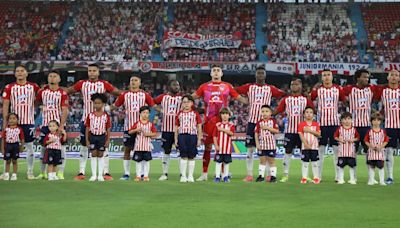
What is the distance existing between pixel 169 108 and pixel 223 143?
154 cm

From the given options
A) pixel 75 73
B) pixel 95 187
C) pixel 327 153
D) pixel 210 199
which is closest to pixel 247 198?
pixel 210 199

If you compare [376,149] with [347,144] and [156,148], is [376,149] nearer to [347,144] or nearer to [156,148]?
[347,144]

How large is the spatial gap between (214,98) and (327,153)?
52.9ft

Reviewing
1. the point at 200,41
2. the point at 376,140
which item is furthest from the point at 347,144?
the point at 200,41

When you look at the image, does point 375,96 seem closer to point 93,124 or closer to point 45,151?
point 93,124

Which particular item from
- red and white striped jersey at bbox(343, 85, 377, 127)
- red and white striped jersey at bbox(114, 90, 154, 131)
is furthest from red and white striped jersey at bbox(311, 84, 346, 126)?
red and white striped jersey at bbox(114, 90, 154, 131)

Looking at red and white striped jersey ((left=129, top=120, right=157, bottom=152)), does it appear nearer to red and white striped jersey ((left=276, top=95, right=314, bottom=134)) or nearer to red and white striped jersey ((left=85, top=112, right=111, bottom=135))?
red and white striped jersey ((left=85, top=112, right=111, bottom=135))

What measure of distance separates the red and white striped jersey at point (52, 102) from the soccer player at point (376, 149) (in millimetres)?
6516

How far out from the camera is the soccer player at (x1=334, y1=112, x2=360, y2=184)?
1537 cm

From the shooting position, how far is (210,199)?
12.0 meters

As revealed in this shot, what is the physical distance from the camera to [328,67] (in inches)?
1674

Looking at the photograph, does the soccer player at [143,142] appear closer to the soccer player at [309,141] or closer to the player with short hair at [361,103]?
the soccer player at [309,141]

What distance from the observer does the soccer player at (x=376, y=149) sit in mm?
15180

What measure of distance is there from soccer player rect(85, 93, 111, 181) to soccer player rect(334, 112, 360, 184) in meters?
4.90
